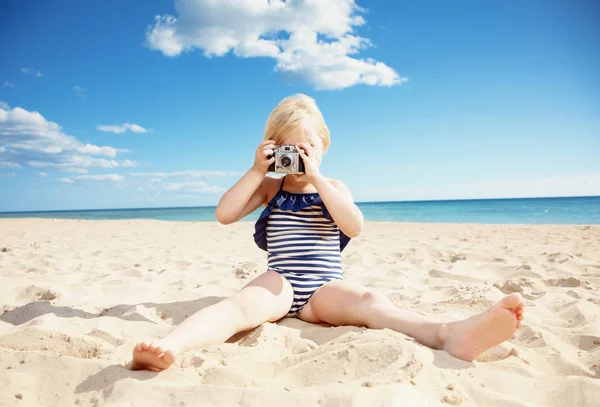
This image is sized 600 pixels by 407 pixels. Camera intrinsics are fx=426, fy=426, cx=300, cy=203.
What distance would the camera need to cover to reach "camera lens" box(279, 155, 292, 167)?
229cm

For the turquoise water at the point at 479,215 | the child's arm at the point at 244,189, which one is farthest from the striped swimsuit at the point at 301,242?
the turquoise water at the point at 479,215

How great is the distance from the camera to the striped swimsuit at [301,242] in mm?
2363

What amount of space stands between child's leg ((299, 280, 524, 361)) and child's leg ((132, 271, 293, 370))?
0.70ft

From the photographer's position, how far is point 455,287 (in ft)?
10.6

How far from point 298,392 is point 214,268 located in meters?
2.90

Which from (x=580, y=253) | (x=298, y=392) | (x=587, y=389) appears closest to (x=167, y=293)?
(x=298, y=392)

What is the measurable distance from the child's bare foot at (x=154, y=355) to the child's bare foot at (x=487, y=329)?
1.08 m

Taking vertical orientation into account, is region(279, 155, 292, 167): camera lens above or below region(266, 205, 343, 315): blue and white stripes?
above

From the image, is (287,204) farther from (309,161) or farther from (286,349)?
(286,349)

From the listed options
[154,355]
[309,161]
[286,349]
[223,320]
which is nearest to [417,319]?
[286,349]

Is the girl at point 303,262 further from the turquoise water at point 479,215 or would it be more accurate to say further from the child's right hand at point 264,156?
the turquoise water at point 479,215

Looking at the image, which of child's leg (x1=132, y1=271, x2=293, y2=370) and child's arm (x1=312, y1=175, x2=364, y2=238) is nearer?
child's leg (x1=132, y1=271, x2=293, y2=370)

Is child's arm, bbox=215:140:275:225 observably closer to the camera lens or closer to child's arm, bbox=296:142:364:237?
the camera lens

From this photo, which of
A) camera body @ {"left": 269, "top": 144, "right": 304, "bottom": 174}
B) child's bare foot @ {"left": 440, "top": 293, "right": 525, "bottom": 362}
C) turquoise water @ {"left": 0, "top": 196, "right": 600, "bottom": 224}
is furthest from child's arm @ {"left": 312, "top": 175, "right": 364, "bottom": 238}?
turquoise water @ {"left": 0, "top": 196, "right": 600, "bottom": 224}
